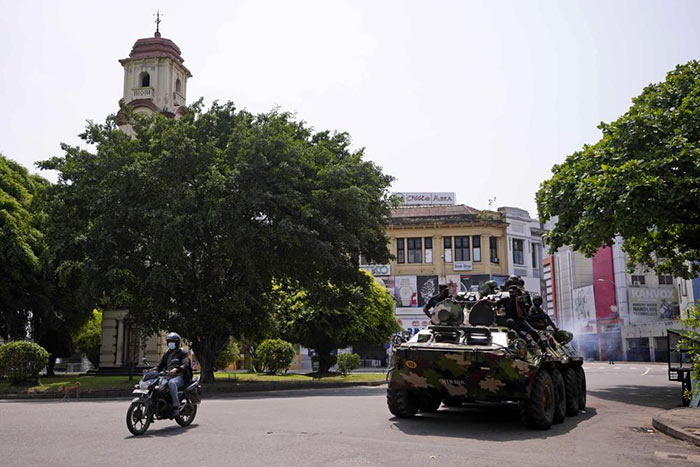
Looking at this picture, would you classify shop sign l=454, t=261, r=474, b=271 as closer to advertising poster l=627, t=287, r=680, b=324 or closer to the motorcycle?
advertising poster l=627, t=287, r=680, b=324

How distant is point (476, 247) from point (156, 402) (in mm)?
47829

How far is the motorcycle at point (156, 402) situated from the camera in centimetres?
1026

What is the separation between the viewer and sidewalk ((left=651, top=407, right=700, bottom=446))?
10.3 m

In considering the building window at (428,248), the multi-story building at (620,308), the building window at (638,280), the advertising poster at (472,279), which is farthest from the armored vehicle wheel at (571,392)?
the building window at (638,280)

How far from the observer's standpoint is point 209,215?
852 inches

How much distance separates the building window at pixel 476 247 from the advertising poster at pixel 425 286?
152 inches

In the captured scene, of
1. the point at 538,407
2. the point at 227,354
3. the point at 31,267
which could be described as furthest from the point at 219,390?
the point at 538,407

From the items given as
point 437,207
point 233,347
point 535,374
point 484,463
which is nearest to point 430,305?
point 535,374

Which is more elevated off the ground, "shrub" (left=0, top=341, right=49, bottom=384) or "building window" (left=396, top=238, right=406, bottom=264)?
"building window" (left=396, top=238, right=406, bottom=264)

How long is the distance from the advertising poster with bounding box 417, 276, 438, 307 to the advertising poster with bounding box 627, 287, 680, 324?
2756cm

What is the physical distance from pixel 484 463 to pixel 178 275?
17.9 meters

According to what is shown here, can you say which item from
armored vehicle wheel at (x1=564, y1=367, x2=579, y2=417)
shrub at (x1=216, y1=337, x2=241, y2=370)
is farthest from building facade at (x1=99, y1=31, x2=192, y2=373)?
armored vehicle wheel at (x1=564, y1=367, x2=579, y2=417)

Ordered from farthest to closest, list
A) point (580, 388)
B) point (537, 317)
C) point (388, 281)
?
point (388, 281)
point (580, 388)
point (537, 317)

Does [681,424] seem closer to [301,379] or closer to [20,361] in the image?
[301,379]
